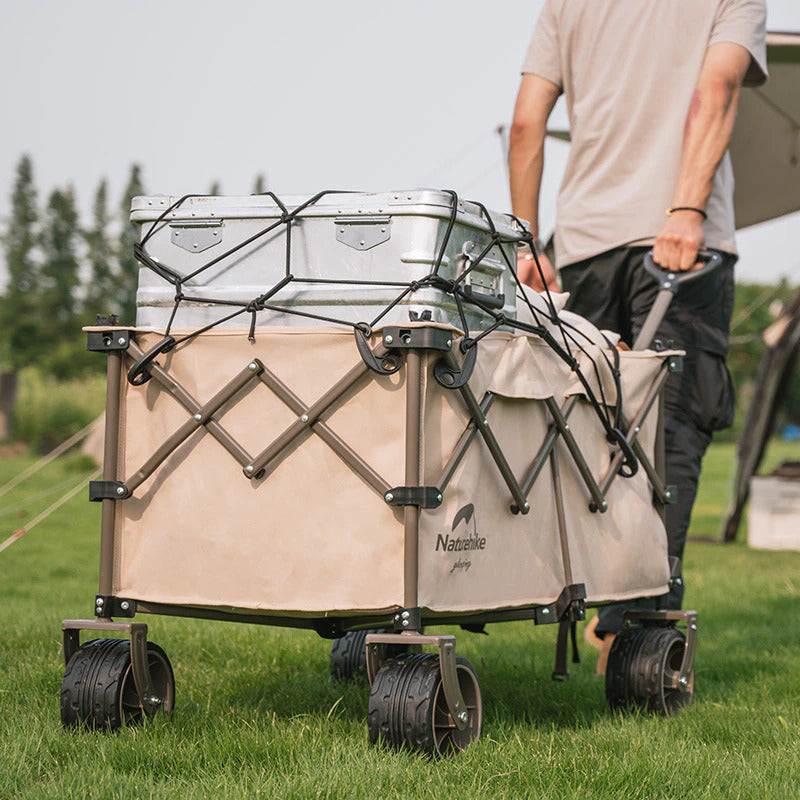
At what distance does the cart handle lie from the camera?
11.9 feet

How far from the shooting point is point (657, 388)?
11.2ft

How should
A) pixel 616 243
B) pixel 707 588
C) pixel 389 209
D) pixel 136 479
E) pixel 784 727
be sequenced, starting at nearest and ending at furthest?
1. pixel 389 209
2. pixel 136 479
3. pixel 784 727
4. pixel 616 243
5. pixel 707 588

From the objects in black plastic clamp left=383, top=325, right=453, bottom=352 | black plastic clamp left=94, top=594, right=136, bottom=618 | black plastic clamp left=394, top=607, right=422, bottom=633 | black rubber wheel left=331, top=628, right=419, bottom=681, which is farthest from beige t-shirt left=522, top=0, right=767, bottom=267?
black plastic clamp left=94, top=594, right=136, bottom=618

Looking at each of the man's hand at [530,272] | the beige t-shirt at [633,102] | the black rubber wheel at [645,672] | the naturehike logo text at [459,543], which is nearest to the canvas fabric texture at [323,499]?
the naturehike logo text at [459,543]

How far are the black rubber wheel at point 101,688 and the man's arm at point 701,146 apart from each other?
192 cm

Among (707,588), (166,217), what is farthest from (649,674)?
(707,588)

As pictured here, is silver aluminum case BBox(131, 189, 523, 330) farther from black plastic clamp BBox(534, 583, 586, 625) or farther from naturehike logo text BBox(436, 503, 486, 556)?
black plastic clamp BBox(534, 583, 586, 625)

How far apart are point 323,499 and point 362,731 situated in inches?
23.4

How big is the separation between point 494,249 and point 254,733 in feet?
3.97

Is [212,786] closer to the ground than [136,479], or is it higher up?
closer to the ground

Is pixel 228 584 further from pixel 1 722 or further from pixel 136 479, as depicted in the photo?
pixel 1 722

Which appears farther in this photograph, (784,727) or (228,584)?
(784,727)

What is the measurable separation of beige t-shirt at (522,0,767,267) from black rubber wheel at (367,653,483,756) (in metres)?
1.88

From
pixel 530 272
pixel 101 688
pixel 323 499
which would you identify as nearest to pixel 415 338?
pixel 323 499
